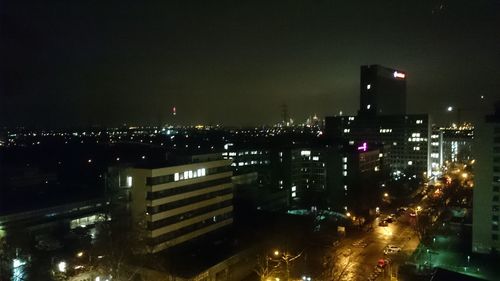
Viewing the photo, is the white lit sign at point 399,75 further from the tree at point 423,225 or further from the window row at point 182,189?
the window row at point 182,189

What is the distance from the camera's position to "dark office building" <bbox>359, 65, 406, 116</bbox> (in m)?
57.5

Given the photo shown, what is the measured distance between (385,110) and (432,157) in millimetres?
12822

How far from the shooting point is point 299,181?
1447 inches

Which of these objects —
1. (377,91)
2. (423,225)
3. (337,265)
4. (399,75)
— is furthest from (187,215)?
(399,75)

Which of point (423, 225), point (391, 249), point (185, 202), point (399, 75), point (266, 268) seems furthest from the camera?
point (399, 75)

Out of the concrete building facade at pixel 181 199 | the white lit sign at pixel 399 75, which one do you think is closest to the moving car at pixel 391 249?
the concrete building facade at pixel 181 199

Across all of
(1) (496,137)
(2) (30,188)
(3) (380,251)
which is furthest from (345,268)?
(2) (30,188)

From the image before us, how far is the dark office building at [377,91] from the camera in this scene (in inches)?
2264

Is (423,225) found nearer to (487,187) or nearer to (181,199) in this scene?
(487,187)

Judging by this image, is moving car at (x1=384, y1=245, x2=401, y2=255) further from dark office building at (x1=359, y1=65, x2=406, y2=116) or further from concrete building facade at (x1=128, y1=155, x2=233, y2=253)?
dark office building at (x1=359, y1=65, x2=406, y2=116)

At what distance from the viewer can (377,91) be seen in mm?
57844

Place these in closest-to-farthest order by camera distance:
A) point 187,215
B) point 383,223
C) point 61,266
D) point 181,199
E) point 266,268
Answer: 1. point 266,268
2. point 61,266
3. point 181,199
4. point 187,215
5. point 383,223

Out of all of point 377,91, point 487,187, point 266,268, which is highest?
point 377,91

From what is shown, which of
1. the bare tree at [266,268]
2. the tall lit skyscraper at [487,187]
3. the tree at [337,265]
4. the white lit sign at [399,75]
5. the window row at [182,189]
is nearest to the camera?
the bare tree at [266,268]
